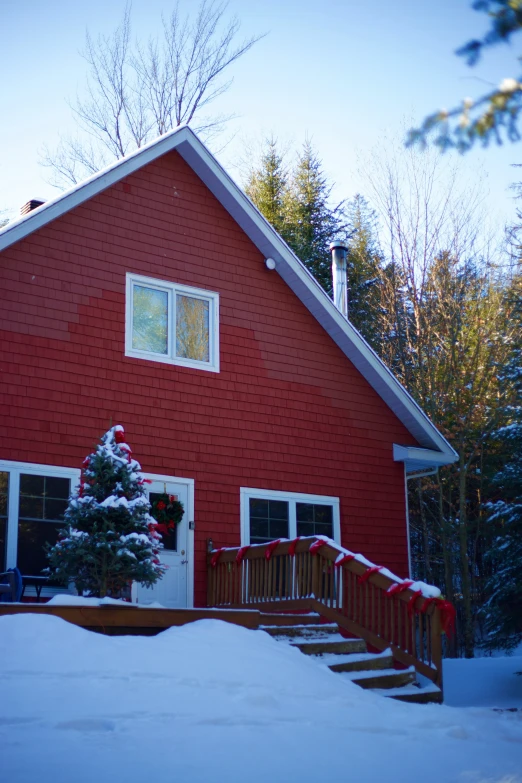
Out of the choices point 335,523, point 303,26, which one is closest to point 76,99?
point 335,523

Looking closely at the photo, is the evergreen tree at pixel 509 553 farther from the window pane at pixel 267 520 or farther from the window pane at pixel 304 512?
the window pane at pixel 267 520

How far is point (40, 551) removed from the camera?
415 inches

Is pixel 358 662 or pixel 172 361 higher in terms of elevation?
pixel 172 361

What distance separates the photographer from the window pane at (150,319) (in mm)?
12102

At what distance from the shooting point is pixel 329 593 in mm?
10766

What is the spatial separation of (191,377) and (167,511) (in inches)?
76.0

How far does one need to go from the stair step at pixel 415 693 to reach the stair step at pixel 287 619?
152 cm

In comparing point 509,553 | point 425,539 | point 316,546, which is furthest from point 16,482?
point 425,539

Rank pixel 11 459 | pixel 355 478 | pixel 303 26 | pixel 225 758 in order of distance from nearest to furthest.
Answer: pixel 225 758 → pixel 303 26 → pixel 11 459 → pixel 355 478

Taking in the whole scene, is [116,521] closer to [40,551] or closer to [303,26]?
[40,551]

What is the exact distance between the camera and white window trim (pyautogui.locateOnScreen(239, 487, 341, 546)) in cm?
1250

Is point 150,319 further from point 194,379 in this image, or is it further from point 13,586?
point 13,586

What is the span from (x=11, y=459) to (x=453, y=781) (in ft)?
21.0

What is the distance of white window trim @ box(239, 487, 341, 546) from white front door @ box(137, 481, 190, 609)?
0.92 m
